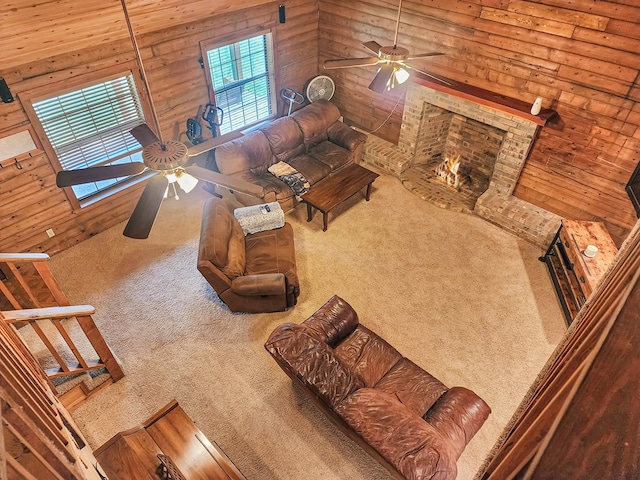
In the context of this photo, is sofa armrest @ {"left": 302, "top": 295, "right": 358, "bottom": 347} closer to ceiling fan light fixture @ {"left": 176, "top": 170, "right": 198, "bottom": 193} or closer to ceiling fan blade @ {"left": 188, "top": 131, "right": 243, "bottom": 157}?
ceiling fan light fixture @ {"left": 176, "top": 170, "right": 198, "bottom": 193}

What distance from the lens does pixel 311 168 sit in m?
5.91

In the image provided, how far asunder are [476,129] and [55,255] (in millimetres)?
5981

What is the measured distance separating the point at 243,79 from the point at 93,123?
233 cm

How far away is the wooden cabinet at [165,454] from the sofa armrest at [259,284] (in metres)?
1.30

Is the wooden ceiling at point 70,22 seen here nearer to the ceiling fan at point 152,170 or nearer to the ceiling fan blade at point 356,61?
the ceiling fan at point 152,170

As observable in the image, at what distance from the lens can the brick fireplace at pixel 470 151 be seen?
5.20 meters

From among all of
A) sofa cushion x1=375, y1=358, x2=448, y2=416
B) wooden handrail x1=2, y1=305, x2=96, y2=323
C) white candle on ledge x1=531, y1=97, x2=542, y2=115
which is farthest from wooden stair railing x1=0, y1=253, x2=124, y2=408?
white candle on ledge x1=531, y1=97, x2=542, y2=115

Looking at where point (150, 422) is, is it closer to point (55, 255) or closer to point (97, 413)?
point (97, 413)

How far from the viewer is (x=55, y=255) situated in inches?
201

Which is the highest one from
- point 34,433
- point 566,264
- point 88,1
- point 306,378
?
point 88,1

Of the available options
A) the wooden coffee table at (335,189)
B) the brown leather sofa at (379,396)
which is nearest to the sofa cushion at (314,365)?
the brown leather sofa at (379,396)

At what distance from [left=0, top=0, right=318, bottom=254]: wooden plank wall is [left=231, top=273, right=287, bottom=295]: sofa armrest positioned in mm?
2451

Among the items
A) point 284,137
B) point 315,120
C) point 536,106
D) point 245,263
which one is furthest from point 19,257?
point 536,106

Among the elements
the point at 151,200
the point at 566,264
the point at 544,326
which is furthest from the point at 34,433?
the point at 566,264
